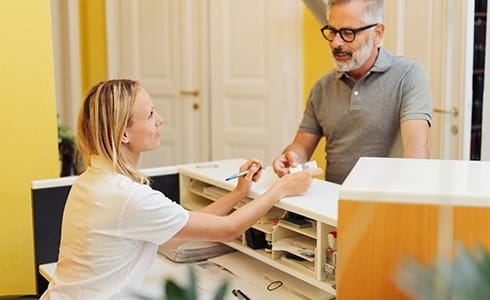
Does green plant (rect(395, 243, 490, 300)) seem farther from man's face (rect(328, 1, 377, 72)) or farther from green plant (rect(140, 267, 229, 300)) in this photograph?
man's face (rect(328, 1, 377, 72))

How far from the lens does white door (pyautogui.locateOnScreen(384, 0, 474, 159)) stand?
129 inches

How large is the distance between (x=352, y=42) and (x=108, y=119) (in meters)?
0.99

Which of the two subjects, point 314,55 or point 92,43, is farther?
point 92,43

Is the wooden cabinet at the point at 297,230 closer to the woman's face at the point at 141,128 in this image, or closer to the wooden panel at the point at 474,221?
the woman's face at the point at 141,128

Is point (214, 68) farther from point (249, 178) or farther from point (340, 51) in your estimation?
point (249, 178)

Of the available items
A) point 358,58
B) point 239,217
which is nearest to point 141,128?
point 239,217

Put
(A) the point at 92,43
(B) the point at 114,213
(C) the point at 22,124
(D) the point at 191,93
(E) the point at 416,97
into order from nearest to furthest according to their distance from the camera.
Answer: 1. (B) the point at 114,213
2. (E) the point at 416,97
3. (C) the point at 22,124
4. (D) the point at 191,93
5. (A) the point at 92,43

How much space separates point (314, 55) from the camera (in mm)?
4129

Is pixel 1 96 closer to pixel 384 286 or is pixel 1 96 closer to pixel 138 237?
pixel 138 237

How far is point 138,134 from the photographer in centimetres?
177

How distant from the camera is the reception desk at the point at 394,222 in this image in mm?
1105

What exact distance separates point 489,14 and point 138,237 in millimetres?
2233

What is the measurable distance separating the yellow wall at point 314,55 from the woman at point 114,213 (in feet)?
7.76

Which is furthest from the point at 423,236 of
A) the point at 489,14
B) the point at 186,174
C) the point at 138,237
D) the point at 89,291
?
the point at 489,14
